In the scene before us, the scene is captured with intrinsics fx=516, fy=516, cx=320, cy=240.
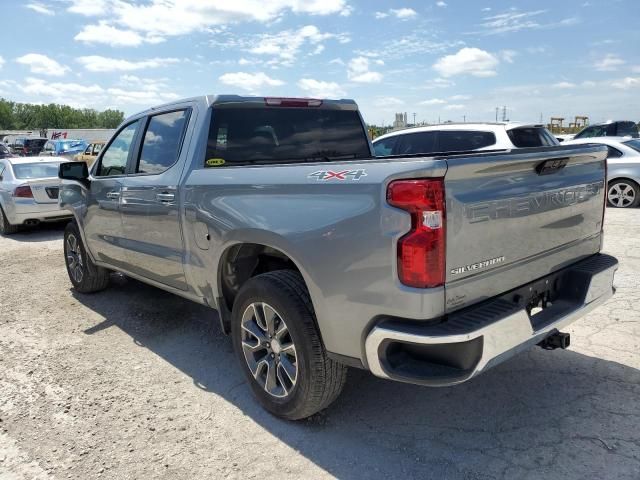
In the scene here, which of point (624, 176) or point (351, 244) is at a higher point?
point (351, 244)

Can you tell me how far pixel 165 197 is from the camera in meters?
3.83

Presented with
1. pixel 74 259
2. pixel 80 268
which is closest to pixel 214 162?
pixel 80 268

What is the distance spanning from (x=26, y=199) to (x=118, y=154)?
6126 millimetres

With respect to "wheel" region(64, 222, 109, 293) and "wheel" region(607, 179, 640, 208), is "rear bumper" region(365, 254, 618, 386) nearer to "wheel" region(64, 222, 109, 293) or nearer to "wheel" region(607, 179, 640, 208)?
"wheel" region(64, 222, 109, 293)

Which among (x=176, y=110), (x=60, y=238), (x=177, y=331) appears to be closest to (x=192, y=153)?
(x=176, y=110)

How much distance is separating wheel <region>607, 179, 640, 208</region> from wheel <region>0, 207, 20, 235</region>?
11965 millimetres

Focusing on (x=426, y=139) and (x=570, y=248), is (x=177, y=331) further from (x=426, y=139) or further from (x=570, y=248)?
(x=426, y=139)

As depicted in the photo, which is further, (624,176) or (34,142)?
(34,142)

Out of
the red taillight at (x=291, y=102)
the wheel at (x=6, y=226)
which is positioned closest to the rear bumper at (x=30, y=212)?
the wheel at (x=6, y=226)

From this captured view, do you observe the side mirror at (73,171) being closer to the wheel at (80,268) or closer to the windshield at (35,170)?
the wheel at (80,268)

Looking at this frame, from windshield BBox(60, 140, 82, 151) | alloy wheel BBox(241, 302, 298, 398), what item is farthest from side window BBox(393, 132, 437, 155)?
windshield BBox(60, 140, 82, 151)

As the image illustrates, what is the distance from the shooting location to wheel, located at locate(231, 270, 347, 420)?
281cm

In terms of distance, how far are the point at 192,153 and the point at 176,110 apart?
1.85 feet

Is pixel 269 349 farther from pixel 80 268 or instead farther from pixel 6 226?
pixel 6 226
